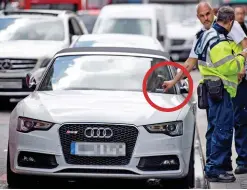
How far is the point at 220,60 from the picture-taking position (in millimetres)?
10289

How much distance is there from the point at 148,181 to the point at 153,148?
51.6 inches

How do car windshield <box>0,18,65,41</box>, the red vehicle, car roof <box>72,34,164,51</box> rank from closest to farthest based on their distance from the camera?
car roof <box>72,34,164,51</box> → car windshield <box>0,18,65,41</box> → the red vehicle

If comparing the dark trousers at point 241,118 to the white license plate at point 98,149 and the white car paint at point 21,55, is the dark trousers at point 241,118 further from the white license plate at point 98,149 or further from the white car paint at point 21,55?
the white car paint at point 21,55

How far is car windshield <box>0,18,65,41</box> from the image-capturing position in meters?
19.9

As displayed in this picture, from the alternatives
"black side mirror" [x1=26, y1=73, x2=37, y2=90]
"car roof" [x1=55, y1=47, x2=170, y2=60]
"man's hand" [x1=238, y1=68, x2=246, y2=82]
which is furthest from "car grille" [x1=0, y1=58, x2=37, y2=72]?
"man's hand" [x1=238, y1=68, x2=246, y2=82]

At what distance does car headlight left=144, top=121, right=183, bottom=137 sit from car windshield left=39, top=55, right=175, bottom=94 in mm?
1109

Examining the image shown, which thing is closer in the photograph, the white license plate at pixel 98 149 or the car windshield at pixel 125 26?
the white license plate at pixel 98 149

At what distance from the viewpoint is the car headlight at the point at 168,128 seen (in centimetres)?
966

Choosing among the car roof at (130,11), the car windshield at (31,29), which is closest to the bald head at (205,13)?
the car windshield at (31,29)

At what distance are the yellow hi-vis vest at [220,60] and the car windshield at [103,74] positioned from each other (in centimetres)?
69

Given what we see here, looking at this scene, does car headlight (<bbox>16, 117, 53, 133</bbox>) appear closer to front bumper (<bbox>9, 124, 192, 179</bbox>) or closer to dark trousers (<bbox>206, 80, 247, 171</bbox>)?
front bumper (<bbox>9, 124, 192, 179</bbox>)

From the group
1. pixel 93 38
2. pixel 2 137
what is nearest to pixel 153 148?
pixel 2 137

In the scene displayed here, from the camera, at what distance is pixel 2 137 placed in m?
14.3

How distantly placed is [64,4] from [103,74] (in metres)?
30.3
